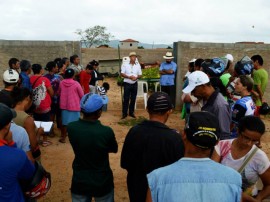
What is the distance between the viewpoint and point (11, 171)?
6.83 feet

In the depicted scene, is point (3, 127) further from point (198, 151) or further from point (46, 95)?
point (46, 95)

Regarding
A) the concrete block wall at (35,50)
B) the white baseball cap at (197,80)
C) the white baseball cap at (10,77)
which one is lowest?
the white baseball cap at (10,77)

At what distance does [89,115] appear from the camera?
283 centimetres

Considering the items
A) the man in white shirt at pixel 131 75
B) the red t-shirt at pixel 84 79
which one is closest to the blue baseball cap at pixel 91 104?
the red t-shirt at pixel 84 79

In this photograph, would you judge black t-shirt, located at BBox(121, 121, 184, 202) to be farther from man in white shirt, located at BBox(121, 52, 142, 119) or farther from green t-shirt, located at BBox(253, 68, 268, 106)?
man in white shirt, located at BBox(121, 52, 142, 119)

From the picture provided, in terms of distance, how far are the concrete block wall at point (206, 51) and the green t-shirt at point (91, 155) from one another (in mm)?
6912

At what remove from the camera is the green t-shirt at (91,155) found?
2.72 m

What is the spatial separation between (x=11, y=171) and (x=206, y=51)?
8265mm

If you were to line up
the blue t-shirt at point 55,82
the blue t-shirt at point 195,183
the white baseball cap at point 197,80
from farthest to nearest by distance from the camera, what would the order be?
the blue t-shirt at point 55,82 → the white baseball cap at point 197,80 → the blue t-shirt at point 195,183

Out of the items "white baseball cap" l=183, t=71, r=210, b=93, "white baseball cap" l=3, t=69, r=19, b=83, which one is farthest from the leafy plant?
"white baseball cap" l=183, t=71, r=210, b=93

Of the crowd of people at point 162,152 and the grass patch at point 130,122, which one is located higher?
the crowd of people at point 162,152

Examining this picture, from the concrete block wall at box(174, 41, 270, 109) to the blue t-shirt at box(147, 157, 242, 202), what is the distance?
26.3 feet

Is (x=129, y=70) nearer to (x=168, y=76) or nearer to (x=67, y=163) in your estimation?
(x=168, y=76)

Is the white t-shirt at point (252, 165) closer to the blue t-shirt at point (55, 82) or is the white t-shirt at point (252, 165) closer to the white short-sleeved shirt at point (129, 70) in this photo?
the blue t-shirt at point (55, 82)
